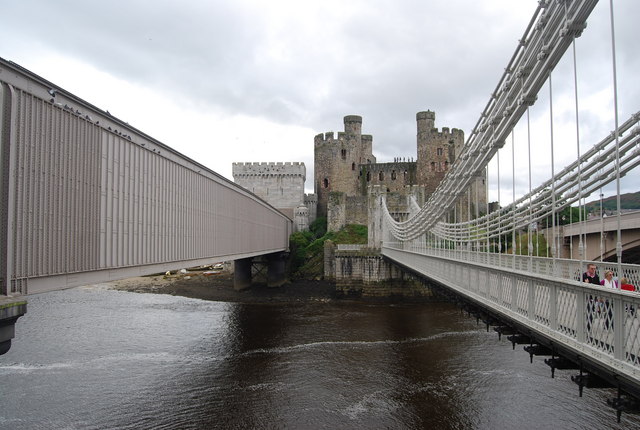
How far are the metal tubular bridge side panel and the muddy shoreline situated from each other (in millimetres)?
13130

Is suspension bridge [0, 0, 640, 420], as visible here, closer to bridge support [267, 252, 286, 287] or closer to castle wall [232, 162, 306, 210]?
bridge support [267, 252, 286, 287]

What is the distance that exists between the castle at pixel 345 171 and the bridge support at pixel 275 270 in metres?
6.99

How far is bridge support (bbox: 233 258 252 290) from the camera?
30.2 metres

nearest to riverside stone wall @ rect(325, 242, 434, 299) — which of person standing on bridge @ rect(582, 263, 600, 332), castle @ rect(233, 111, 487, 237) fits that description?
castle @ rect(233, 111, 487, 237)

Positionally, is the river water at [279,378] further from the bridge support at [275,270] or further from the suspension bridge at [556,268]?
the bridge support at [275,270]

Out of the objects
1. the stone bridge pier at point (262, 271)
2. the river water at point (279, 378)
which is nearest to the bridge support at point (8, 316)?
the river water at point (279, 378)

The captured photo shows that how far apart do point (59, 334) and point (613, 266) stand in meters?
18.1

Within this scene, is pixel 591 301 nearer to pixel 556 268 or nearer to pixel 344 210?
pixel 556 268

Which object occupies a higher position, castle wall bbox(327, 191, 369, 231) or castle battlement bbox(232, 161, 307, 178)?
castle battlement bbox(232, 161, 307, 178)

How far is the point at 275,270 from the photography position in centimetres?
3177

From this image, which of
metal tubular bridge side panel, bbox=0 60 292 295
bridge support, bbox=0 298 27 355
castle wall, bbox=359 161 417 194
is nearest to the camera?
bridge support, bbox=0 298 27 355

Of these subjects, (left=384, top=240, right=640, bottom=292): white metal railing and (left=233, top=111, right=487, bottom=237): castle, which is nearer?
(left=384, top=240, right=640, bottom=292): white metal railing

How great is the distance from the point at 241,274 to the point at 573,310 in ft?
86.8

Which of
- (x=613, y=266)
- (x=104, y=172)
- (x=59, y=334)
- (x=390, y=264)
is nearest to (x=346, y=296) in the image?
(x=390, y=264)
